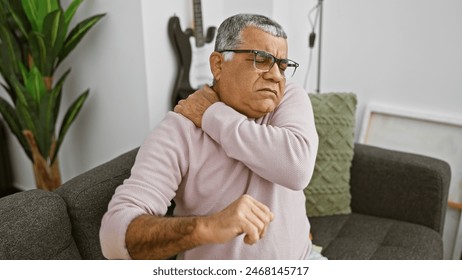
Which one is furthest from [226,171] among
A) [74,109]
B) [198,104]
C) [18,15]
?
[18,15]

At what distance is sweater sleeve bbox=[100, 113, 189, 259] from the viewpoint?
774 mm

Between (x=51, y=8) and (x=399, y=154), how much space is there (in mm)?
1188

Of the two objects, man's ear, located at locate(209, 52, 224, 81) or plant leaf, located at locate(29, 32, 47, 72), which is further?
plant leaf, located at locate(29, 32, 47, 72)

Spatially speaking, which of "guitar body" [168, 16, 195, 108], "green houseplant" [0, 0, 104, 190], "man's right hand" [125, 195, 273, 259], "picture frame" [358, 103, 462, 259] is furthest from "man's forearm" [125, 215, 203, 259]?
"picture frame" [358, 103, 462, 259]

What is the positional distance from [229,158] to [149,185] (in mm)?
165

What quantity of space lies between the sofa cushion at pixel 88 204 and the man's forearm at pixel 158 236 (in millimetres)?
311

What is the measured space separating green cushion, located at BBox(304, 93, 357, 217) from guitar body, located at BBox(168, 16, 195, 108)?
1.35 feet

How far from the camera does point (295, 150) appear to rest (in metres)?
0.83

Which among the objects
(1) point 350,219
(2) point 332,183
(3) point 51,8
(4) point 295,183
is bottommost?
(1) point 350,219

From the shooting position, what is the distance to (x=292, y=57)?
145 centimetres

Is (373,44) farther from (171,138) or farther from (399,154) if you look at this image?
(171,138)

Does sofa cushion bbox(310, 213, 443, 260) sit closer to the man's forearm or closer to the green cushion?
the green cushion

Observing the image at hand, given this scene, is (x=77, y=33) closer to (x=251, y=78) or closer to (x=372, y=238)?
(x=251, y=78)

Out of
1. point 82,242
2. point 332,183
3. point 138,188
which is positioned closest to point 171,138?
point 138,188
